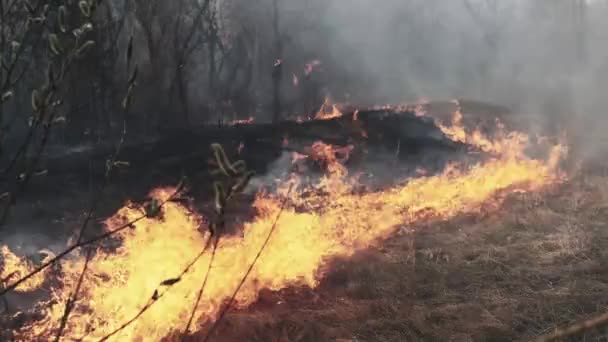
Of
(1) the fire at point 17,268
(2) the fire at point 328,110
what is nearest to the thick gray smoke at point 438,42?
(2) the fire at point 328,110

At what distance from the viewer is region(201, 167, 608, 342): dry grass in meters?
4.86

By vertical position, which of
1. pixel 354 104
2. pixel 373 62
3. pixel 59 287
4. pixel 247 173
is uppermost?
pixel 373 62

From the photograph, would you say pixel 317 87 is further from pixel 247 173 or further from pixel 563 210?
pixel 247 173

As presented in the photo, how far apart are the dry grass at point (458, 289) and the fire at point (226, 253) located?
0.87 ft

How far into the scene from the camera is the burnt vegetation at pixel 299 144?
74.1 inches

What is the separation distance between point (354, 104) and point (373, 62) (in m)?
1.59

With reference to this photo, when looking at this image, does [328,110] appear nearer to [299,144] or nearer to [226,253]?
[299,144]

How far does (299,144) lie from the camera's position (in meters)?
12.3

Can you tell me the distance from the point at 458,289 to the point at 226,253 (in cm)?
250

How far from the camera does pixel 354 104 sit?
1736 centimetres

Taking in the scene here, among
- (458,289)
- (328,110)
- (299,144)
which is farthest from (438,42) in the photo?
(458,289)

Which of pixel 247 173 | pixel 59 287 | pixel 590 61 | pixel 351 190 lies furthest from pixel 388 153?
pixel 247 173

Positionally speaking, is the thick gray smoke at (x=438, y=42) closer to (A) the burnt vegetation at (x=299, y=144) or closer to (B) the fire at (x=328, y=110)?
(A) the burnt vegetation at (x=299, y=144)

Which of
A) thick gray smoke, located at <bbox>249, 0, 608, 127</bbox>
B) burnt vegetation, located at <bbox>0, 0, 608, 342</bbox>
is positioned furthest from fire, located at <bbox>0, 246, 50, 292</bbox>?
thick gray smoke, located at <bbox>249, 0, 608, 127</bbox>
